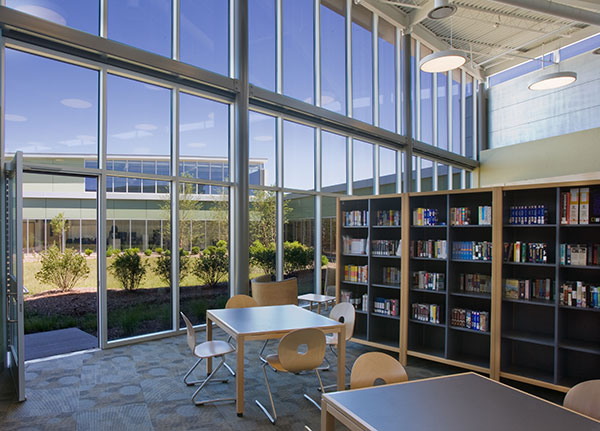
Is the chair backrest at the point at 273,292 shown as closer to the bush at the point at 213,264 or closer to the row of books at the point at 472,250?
the bush at the point at 213,264

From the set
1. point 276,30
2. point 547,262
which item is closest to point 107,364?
point 547,262

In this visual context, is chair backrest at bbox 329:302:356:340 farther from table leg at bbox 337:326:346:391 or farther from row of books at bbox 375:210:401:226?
row of books at bbox 375:210:401:226

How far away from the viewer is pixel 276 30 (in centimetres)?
791

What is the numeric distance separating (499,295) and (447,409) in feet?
9.26

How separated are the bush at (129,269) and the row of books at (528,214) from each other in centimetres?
513

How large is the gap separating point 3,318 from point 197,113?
4.03 m

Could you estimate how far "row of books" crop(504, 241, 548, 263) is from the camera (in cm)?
443

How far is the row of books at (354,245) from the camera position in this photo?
6.03 metres

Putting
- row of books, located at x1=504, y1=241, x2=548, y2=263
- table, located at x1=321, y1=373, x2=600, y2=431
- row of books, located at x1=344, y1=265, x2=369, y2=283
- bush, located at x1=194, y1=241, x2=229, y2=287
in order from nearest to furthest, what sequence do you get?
table, located at x1=321, y1=373, x2=600, y2=431, row of books, located at x1=504, y1=241, x2=548, y2=263, row of books, located at x1=344, y1=265, x2=369, y2=283, bush, located at x1=194, y1=241, x2=229, y2=287

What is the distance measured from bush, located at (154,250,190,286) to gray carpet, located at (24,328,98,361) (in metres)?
1.27

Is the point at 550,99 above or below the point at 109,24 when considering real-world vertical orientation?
above

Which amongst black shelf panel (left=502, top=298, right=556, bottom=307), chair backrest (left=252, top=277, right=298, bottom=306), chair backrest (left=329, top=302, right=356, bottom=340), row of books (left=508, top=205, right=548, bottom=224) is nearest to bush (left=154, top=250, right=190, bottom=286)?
chair backrest (left=252, top=277, right=298, bottom=306)

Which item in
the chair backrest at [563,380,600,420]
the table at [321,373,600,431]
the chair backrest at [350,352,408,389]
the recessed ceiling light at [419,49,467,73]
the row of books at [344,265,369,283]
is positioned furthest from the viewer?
the recessed ceiling light at [419,49,467,73]

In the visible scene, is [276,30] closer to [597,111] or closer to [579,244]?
[579,244]
